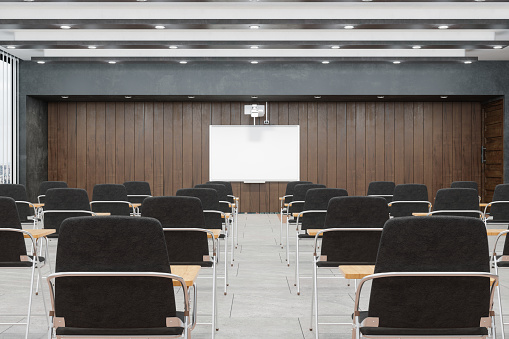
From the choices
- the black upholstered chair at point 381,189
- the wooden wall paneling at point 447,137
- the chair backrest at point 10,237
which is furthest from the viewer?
the wooden wall paneling at point 447,137

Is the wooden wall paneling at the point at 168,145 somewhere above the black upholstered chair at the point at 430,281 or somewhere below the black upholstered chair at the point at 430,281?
above

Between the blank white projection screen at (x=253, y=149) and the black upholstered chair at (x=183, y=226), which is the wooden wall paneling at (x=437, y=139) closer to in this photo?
the blank white projection screen at (x=253, y=149)

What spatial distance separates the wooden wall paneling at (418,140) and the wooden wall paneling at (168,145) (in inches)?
225

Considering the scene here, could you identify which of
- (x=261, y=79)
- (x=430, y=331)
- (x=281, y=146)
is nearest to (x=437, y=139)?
(x=281, y=146)

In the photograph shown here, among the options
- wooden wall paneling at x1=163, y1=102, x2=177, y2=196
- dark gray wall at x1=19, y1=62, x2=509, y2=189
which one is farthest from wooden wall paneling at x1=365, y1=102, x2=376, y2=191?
wooden wall paneling at x1=163, y1=102, x2=177, y2=196

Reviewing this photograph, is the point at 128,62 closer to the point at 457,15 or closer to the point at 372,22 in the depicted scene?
the point at 372,22

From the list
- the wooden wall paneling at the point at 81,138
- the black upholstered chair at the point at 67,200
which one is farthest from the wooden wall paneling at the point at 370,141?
the black upholstered chair at the point at 67,200

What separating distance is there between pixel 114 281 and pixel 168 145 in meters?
11.2

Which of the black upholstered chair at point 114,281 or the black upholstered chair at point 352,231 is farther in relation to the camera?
the black upholstered chair at point 352,231

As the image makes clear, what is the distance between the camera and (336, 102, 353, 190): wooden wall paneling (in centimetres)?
1303

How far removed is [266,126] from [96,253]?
11.2 metres

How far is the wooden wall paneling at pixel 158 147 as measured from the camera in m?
13.0

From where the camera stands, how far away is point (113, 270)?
1928 millimetres

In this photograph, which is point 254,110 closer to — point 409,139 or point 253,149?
point 253,149
